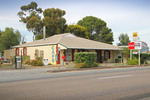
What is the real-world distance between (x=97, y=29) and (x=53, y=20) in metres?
27.4

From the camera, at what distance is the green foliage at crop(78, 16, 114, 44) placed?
233ft

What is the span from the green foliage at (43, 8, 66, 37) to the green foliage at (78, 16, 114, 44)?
921 inches

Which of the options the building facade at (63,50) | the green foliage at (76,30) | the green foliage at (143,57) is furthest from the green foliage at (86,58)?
the green foliage at (76,30)

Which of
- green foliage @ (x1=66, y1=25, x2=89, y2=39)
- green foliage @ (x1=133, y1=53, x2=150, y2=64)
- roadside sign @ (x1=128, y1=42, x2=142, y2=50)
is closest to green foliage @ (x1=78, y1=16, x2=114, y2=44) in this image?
green foliage @ (x1=66, y1=25, x2=89, y2=39)

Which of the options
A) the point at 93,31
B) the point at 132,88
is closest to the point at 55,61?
the point at 132,88

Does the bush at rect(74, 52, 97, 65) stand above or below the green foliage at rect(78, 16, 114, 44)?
below

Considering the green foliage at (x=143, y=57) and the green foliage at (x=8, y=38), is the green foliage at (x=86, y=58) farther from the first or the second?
the green foliage at (x=8, y=38)

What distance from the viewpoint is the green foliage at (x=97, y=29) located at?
7106 centimetres

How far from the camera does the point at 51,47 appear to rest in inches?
1182

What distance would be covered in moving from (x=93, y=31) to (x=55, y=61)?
4684 cm

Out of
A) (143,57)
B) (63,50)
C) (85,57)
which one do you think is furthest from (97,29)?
(85,57)

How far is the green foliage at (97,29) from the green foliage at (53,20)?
23404mm

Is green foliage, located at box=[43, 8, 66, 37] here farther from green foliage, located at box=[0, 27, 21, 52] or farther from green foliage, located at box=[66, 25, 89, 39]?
green foliage, located at box=[0, 27, 21, 52]

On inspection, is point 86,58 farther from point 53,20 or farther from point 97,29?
point 97,29
